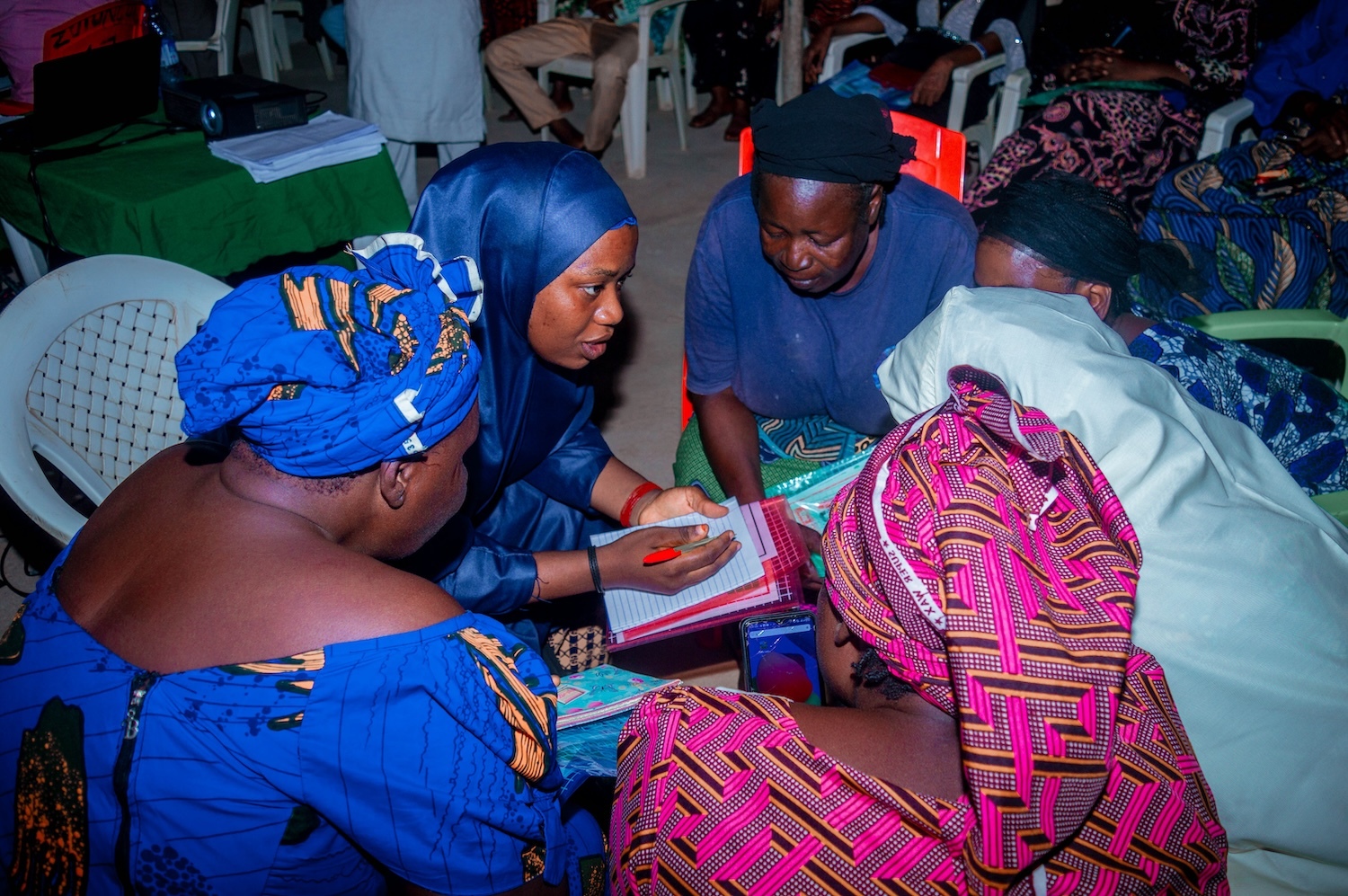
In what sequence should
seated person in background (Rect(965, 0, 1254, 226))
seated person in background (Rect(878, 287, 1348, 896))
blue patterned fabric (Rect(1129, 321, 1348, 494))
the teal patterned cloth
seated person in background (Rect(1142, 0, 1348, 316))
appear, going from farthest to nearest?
seated person in background (Rect(965, 0, 1254, 226)) < seated person in background (Rect(1142, 0, 1348, 316)) < the teal patterned cloth < blue patterned fabric (Rect(1129, 321, 1348, 494)) < seated person in background (Rect(878, 287, 1348, 896))

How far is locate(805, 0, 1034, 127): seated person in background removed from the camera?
14.9 feet

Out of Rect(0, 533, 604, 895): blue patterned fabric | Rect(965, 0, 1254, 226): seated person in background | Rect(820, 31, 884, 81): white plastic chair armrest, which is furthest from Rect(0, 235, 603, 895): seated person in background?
Rect(820, 31, 884, 81): white plastic chair armrest

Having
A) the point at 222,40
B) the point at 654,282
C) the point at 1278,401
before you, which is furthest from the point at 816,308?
the point at 222,40

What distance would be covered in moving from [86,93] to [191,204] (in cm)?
70

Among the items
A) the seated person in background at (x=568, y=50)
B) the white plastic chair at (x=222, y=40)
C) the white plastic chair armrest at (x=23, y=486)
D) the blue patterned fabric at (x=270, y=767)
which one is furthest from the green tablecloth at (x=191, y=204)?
the seated person in background at (x=568, y=50)

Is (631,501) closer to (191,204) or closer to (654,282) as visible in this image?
(191,204)

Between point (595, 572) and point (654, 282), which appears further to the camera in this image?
point (654, 282)

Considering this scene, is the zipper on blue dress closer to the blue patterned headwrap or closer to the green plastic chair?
the blue patterned headwrap

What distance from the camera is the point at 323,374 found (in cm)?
108

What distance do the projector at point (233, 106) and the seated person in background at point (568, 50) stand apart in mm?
3045

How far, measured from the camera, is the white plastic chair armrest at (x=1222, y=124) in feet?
12.4

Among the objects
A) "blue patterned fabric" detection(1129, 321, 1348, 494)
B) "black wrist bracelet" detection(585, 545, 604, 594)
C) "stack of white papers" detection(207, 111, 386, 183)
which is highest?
"stack of white papers" detection(207, 111, 386, 183)

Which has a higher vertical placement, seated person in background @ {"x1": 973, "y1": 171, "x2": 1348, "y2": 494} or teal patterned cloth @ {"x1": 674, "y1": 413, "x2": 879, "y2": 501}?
seated person in background @ {"x1": 973, "y1": 171, "x2": 1348, "y2": 494}

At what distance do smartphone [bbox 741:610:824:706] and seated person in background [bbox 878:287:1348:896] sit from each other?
2.43ft
